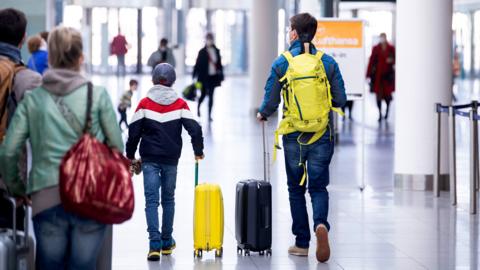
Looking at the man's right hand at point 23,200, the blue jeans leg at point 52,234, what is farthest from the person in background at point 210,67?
the blue jeans leg at point 52,234

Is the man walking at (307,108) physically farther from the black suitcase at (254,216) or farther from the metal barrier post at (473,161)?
the metal barrier post at (473,161)

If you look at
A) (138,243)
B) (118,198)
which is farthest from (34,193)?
(138,243)

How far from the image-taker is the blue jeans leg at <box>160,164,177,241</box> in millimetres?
9333

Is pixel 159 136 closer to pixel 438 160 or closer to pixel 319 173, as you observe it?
pixel 319 173

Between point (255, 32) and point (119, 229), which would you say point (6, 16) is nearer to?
point (119, 229)

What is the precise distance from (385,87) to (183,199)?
14980mm

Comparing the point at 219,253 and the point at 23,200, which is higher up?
the point at 23,200

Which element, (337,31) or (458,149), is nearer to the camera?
(337,31)

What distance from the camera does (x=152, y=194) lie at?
934 cm

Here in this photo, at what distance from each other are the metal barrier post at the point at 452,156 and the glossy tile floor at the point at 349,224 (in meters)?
0.15

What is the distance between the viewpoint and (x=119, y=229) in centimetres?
1105

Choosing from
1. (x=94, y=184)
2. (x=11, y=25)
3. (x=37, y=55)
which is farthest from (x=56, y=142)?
(x=37, y=55)

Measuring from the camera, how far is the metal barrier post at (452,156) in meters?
13.0

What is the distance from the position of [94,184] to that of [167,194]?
3.66 meters
